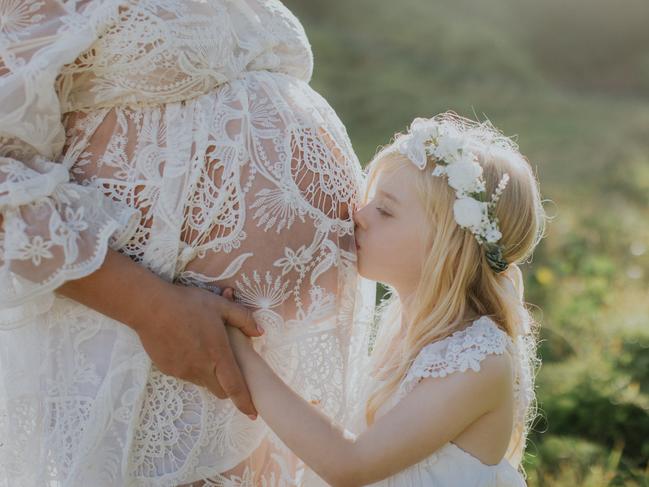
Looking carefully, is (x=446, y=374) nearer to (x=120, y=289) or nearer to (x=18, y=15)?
(x=120, y=289)

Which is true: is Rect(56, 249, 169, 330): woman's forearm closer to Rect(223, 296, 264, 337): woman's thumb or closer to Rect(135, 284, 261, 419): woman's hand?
Rect(135, 284, 261, 419): woman's hand

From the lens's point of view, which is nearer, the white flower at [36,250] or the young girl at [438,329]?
the white flower at [36,250]

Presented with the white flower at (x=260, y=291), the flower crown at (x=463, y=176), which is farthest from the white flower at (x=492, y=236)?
the white flower at (x=260, y=291)

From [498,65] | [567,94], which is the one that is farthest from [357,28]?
[567,94]

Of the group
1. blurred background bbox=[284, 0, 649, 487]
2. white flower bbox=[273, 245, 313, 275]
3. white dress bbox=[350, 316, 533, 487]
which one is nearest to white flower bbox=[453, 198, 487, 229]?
white dress bbox=[350, 316, 533, 487]

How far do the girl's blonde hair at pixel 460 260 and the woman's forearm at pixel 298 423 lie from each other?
0.23 meters

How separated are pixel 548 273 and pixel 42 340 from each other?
3.80m

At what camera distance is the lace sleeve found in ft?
5.83

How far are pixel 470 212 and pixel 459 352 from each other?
35cm

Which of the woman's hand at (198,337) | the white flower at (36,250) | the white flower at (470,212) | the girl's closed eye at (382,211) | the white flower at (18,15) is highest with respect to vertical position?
the white flower at (18,15)

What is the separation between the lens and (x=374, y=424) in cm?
207

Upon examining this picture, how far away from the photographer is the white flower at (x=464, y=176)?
7.07ft

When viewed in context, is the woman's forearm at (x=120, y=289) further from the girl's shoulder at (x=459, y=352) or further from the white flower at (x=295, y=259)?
the girl's shoulder at (x=459, y=352)

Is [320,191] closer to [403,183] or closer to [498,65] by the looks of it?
[403,183]
